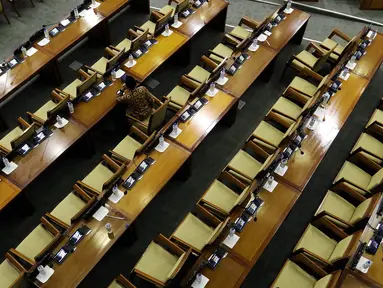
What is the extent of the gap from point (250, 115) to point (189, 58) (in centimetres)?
161

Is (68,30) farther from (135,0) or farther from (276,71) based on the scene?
(276,71)

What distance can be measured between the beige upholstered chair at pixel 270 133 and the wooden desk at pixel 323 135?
354 mm

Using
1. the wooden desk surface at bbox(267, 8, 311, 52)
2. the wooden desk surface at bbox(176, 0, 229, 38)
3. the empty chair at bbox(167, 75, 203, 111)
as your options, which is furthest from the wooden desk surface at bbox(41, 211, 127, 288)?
the wooden desk surface at bbox(267, 8, 311, 52)

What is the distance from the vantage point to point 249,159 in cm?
611

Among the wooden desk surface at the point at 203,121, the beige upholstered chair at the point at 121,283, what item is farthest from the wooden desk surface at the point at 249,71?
the beige upholstered chair at the point at 121,283

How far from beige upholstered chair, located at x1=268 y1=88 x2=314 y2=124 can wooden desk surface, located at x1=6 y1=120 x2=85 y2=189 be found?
116 inches

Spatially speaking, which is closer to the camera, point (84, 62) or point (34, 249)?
point (34, 249)

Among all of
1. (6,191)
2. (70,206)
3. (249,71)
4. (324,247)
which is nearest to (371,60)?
(249,71)

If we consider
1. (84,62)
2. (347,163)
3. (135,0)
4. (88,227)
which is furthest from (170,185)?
(135,0)

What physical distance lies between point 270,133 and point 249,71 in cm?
111

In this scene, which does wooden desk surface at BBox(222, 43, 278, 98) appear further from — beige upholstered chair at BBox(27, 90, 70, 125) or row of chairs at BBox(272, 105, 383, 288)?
beige upholstered chair at BBox(27, 90, 70, 125)

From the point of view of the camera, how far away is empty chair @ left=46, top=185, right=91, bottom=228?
5.44 metres

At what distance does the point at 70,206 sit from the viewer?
5.53 meters

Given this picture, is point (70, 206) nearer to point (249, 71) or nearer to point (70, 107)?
point (70, 107)
